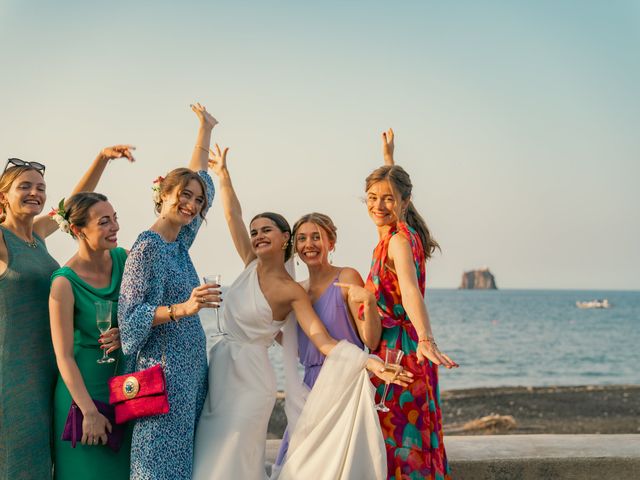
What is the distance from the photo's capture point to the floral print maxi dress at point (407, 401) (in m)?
4.12

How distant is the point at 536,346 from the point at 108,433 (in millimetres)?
56739

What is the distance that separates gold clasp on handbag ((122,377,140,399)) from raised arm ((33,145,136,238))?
4.64ft

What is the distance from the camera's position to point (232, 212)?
487cm

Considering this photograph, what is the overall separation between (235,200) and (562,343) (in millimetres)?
59683

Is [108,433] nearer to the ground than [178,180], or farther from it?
nearer to the ground

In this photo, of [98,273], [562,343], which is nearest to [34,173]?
[98,273]

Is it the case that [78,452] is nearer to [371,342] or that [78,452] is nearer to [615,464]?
[371,342]

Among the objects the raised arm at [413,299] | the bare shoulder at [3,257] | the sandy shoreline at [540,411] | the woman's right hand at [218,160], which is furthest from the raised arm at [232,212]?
the sandy shoreline at [540,411]

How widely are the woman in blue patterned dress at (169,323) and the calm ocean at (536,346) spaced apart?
87.0ft

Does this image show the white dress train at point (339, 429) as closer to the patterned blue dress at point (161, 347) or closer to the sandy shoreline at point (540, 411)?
the patterned blue dress at point (161, 347)

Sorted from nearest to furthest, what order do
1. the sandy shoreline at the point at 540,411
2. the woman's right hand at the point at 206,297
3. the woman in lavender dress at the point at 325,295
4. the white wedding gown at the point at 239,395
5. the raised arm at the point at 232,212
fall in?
the woman's right hand at the point at 206,297 → the white wedding gown at the point at 239,395 → the woman in lavender dress at the point at 325,295 → the raised arm at the point at 232,212 → the sandy shoreline at the point at 540,411

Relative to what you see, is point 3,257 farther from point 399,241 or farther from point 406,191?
point 406,191

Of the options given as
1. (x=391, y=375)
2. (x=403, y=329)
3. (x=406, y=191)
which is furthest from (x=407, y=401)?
(x=406, y=191)

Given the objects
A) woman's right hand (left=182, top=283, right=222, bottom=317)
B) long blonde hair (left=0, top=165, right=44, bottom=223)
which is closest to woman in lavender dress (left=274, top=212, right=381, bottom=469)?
woman's right hand (left=182, top=283, right=222, bottom=317)
